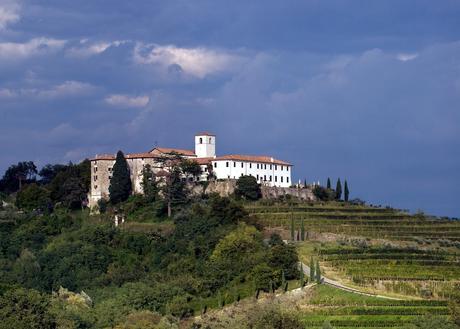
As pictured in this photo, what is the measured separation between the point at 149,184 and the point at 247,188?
8.27 meters

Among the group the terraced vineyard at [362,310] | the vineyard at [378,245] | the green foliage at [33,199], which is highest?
the green foliage at [33,199]

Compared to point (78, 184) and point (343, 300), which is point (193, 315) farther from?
point (78, 184)

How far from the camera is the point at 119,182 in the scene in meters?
93.9

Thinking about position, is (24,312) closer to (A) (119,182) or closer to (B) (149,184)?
(B) (149,184)

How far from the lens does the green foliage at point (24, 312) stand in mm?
61500

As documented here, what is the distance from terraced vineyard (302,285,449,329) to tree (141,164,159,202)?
90.3 feet

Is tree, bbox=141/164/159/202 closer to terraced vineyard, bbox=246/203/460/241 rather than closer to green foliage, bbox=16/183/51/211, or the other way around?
terraced vineyard, bbox=246/203/460/241

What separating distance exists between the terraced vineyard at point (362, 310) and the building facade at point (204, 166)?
28824mm

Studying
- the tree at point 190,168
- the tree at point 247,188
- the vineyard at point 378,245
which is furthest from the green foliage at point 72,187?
the vineyard at point 378,245

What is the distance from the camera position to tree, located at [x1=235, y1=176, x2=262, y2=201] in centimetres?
9225

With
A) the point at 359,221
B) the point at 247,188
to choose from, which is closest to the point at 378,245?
the point at 359,221

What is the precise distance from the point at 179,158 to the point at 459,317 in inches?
1520

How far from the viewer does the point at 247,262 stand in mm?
74812

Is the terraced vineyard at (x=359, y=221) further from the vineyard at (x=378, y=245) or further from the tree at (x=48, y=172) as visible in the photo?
the tree at (x=48, y=172)
